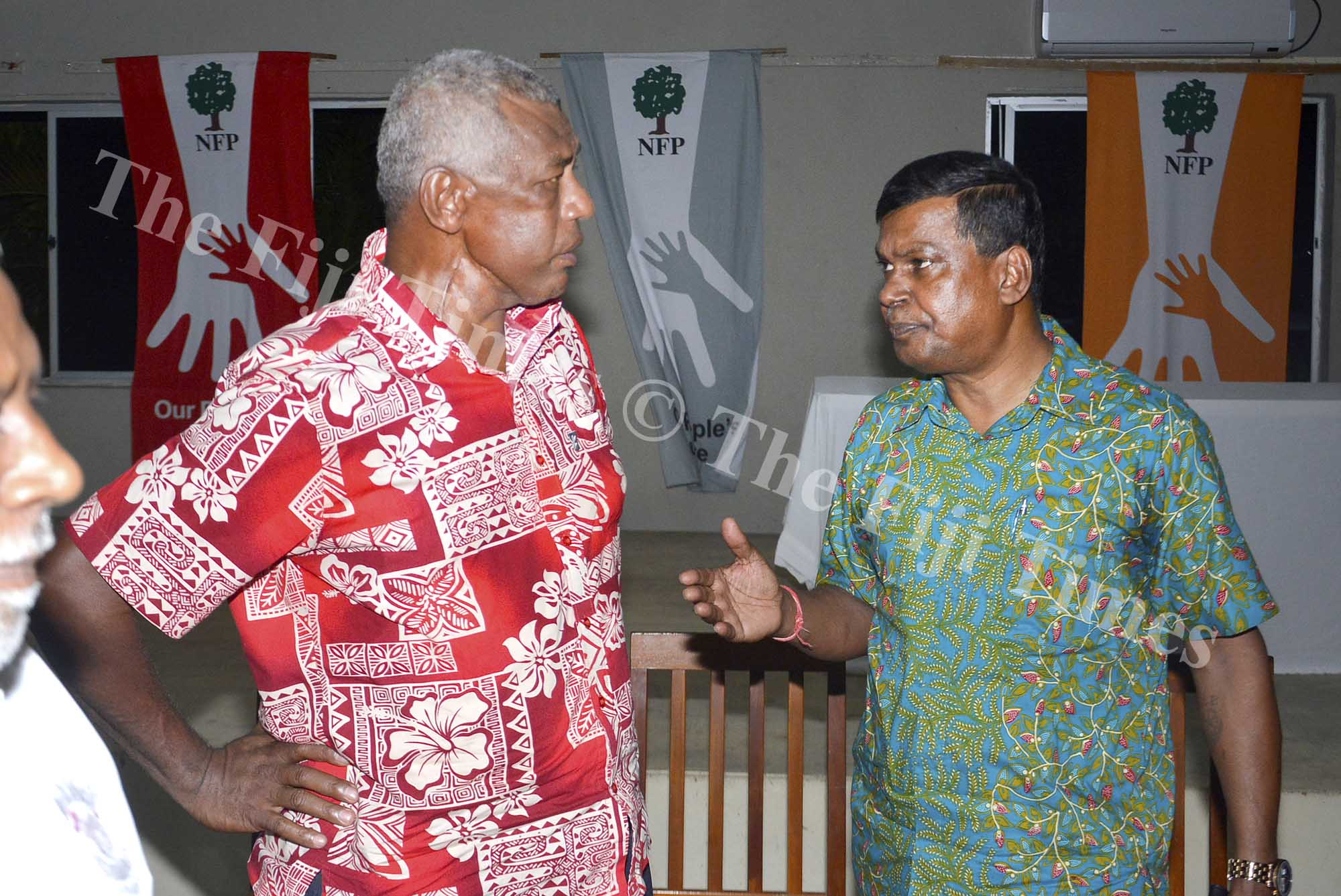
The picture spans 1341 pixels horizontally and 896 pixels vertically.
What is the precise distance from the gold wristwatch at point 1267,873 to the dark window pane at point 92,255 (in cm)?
566

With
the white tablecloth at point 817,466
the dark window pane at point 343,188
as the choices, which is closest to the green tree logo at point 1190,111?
the white tablecloth at point 817,466

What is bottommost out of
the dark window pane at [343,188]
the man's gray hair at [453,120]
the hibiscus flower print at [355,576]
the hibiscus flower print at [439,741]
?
the hibiscus flower print at [439,741]

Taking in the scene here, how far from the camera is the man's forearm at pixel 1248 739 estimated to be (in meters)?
1.35

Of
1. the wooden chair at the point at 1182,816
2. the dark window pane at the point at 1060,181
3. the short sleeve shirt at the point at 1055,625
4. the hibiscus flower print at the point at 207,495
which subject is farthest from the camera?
the dark window pane at the point at 1060,181

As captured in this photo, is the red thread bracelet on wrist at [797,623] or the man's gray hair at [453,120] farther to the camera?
the red thread bracelet on wrist at [797,623]

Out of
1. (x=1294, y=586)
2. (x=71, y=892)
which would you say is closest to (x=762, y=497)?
(x=1294, y=586)

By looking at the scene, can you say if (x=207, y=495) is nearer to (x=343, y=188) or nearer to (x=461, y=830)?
(x=461, y=830)

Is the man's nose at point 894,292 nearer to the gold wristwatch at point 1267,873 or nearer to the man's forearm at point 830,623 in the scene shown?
the man's forearm at point 830,623

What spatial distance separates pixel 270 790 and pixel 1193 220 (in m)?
5.08

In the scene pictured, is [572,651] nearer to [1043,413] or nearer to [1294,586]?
[1043,413]

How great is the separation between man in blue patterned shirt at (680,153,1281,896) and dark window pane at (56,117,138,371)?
5.24 m

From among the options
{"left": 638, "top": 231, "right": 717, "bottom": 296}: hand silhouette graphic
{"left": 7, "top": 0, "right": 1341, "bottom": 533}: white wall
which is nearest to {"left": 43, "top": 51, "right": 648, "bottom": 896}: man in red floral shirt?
{"left": 638, "top": 231, "right": 717, "bottom": 296}: hand silhouette graphic

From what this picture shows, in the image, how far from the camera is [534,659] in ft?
3.76

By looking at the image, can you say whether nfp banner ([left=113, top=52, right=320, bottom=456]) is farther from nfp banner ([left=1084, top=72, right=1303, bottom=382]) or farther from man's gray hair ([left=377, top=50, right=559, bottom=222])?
man's gray hair ([left=377, top=50, right=559, bottom=222])
